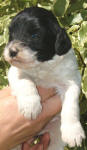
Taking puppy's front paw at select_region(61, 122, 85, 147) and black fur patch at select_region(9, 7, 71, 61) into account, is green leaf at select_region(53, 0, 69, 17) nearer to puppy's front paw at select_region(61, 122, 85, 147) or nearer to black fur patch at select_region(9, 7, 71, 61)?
black fur patch at select_region(9, 7, 71, 61)

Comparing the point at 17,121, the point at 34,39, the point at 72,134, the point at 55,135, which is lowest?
the point at 55,135

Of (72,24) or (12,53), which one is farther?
(72,24)

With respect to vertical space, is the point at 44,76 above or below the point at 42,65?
below

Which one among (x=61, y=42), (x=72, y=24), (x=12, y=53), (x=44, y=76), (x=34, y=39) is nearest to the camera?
(x=12, y=53)

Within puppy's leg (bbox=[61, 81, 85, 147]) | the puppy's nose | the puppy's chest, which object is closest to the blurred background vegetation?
puppy's leg (bbox=[61, 81, 85, 147])

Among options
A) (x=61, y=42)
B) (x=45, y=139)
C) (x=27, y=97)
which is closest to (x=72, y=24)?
(x=61, y=42)

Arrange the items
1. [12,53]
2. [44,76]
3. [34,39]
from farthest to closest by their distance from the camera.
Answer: [44,76] → [34,39] → [12,53]

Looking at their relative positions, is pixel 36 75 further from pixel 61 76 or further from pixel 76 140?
pixel 76 140

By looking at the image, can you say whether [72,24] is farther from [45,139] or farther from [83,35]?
[45,139]
